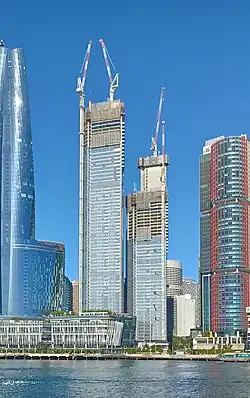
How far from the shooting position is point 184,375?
649 ft

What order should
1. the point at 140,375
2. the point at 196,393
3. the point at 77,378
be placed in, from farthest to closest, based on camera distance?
the point at 140,375 < the point at 77,378 < the point at 196,393

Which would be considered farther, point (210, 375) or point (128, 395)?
point (210, 375)

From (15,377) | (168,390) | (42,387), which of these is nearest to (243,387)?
(168,390)

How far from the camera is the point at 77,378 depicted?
598 ft

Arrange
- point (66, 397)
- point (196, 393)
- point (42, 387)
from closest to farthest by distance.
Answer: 1. point (66, 397)
2. point (196, 393)
3. point (42, 387)

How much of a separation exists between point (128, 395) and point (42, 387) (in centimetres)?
2189

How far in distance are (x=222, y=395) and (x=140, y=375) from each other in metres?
59.8

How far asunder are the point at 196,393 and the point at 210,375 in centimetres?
5440

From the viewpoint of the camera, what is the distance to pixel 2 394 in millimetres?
138625

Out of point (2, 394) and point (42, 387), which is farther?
point (42, 387)

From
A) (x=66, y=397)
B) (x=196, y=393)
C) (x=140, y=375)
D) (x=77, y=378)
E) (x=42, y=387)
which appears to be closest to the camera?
(x=66, y=397)

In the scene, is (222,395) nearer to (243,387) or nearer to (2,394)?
(243,387)

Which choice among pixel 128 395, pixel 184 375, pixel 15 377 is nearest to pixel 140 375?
pixel 184 375

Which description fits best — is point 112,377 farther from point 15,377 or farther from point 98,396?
point 98,396
